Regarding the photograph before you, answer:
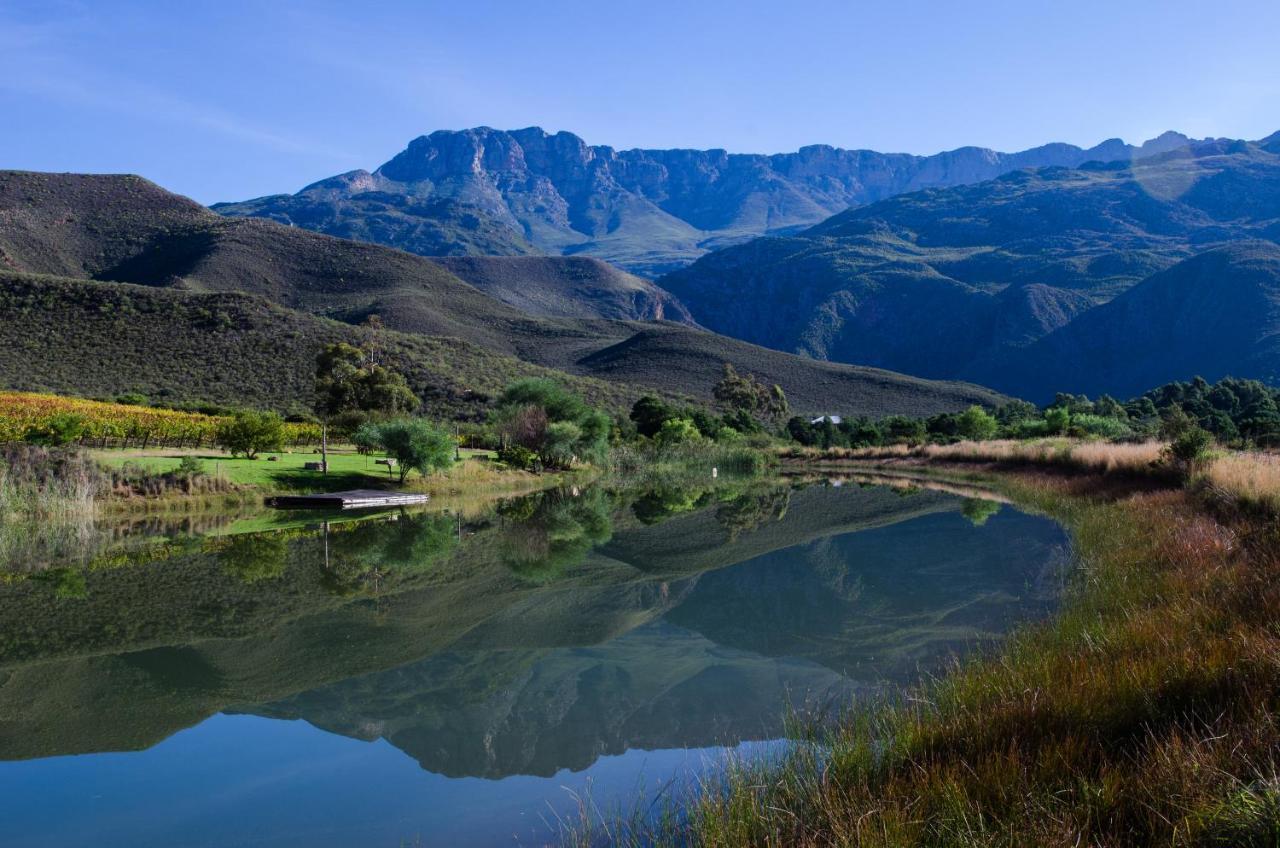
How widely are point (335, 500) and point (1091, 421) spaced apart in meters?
44.6

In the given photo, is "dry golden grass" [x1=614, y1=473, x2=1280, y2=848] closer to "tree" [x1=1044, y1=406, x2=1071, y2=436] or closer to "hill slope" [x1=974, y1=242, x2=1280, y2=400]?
"tree" [x1=1044, y1=406, x2=1071, y2=436]

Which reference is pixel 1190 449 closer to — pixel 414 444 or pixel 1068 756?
pixel 1068 756

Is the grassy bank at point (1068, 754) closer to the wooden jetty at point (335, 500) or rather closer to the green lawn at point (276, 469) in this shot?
the wooden jetty at point (335, 500)

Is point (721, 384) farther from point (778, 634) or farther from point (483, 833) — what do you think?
point (483, 833)

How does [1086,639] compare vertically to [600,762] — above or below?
above

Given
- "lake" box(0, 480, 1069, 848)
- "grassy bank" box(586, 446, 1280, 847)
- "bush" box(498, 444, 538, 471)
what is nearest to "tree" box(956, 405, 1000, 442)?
"bush" box(498, 444, 538, 471)

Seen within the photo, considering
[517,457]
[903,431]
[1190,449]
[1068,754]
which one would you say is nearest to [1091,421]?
[903,431]

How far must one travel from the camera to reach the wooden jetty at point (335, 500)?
30.3m

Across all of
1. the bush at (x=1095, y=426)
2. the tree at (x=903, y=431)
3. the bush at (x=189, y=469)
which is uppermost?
the bush at (x=189, y=469)

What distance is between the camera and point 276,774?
7125mm

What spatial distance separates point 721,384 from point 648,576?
69564mm

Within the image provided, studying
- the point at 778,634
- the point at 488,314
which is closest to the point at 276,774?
the point at 778,634

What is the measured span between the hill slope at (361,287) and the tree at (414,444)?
4628cm

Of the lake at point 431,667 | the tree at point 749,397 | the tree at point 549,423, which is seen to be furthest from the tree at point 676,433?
the lake at point 431,667
